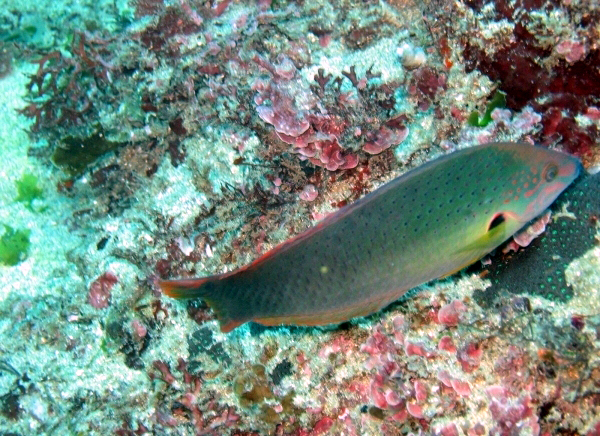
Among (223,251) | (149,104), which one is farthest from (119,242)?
Answer: (149,104)

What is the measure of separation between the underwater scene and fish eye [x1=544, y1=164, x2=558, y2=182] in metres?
0.02

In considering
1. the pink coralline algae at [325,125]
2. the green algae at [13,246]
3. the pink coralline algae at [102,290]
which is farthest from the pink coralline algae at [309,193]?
the green algae at [13,246]

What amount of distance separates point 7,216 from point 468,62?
292 inches

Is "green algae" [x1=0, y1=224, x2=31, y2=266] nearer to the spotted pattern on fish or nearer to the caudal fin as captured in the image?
the caudal fin

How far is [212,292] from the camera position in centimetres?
282

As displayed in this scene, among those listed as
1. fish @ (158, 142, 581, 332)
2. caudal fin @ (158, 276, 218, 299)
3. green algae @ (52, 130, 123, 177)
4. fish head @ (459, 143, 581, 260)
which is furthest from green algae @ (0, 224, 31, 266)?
fish head @ (459, 143, 581, 260)

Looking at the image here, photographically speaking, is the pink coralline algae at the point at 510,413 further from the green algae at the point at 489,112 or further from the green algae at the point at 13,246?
the green algae at the point at 13,246

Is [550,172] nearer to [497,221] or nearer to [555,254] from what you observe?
[497,221]

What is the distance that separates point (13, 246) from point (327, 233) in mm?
5902

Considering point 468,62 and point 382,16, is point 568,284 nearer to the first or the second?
point 468,62

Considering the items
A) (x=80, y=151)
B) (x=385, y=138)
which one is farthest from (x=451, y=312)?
(x=80, y=151)

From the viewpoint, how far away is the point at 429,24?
379cm

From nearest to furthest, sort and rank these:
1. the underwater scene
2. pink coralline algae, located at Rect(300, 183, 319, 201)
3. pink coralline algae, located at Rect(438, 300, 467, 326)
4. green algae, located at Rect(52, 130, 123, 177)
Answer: the underwater scene < pink coralline algae, located at Rect(438, 300, 467, 326) < pink coralline algae, located at Rect(300, 183, 319, 201) < green algae, located at Rect(52, 130, 123, 177)

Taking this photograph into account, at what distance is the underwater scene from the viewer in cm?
255
